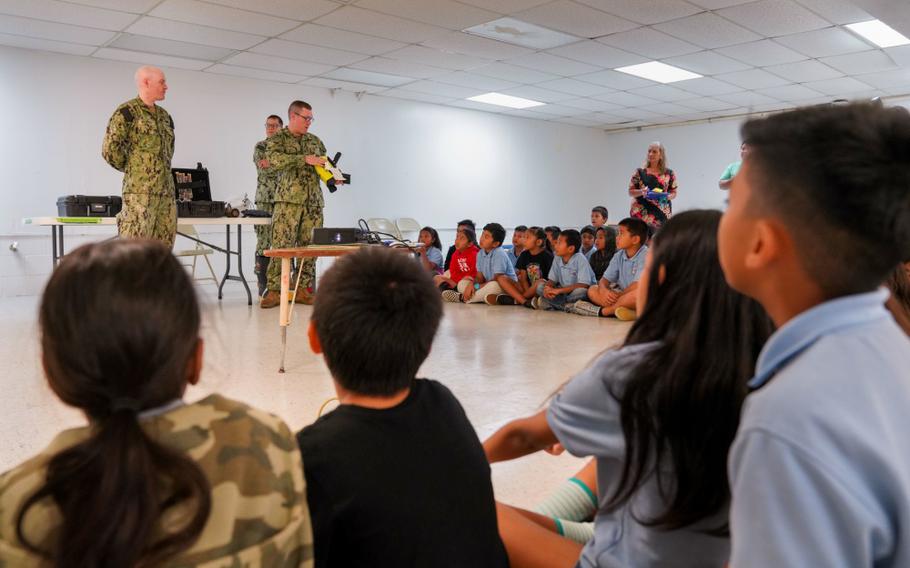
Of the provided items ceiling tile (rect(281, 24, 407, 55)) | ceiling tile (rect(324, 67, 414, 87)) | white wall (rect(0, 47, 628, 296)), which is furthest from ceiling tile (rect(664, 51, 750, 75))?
white wall (rect(0, 47, 628, 296))

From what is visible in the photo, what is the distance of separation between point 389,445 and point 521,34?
527cm

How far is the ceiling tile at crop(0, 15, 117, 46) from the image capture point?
16.6ft

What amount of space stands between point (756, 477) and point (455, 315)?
448 cm

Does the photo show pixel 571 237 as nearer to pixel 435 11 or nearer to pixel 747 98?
pixel 435 11

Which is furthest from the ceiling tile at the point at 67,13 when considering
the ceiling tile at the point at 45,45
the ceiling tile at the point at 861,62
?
the ceiling tile at the point at 861,62

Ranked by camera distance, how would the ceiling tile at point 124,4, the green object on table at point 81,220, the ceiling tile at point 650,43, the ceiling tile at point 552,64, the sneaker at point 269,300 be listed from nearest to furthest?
the green object on table at point 81,220, the ceiling tile at point 124,4, the sneaker at point 269,300, the ceiling tile at point 650,43, the ceiling tile at point 552,64

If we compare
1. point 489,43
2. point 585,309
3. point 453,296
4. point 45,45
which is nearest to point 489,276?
point 453,296

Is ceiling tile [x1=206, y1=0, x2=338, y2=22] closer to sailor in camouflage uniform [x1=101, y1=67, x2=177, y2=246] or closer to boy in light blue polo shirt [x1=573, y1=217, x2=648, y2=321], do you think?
sailor in camouflage uniform [x1=101, y1=67, x2=177, y2=246]

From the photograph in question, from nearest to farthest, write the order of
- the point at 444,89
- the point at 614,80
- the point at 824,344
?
the point at 824,344
the point at 614,80
the point at 444,89

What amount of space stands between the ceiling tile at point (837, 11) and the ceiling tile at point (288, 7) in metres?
3.32

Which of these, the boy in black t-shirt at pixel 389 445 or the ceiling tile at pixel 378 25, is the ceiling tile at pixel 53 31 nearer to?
the ceiling tile at pixel 378 25

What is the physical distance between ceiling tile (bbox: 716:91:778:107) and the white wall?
9.07ft

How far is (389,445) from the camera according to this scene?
820mm

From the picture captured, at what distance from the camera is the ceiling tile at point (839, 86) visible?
7.08m
